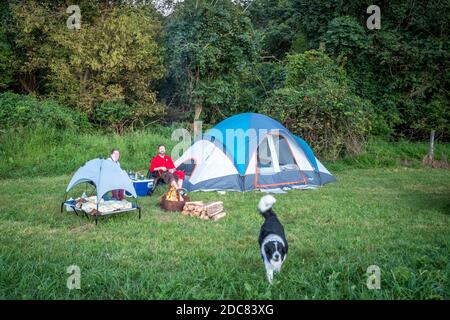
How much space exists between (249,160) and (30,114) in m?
7.69

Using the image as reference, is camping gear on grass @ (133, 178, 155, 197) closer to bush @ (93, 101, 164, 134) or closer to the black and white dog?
the black and white dog

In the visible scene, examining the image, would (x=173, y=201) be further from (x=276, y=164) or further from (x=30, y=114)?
(x=30, y=114)

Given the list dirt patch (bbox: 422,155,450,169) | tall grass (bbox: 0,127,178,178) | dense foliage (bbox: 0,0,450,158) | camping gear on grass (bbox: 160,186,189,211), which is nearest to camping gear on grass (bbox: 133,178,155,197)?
camping gear on grass (bbox: 160,186,189,211)

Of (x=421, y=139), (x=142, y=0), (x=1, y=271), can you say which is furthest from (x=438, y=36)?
(x=1, y=271)

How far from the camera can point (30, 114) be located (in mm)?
12648

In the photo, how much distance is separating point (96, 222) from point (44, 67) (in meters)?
11.8

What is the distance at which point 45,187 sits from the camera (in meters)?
8.97

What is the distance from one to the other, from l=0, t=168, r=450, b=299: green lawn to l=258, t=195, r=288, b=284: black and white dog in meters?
0.23

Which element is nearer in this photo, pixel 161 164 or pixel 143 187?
pixel 143 187

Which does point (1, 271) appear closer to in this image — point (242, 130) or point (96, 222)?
point (96, 222)

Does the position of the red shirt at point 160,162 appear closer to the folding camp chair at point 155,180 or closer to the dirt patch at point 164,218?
the folding camp chair at point 155,180

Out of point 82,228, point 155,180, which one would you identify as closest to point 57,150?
point 155,180

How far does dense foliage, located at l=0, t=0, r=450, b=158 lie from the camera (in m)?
15.0

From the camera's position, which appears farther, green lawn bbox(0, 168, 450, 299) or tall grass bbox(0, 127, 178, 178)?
tall grass bbox(0, 127, 178, 178)
